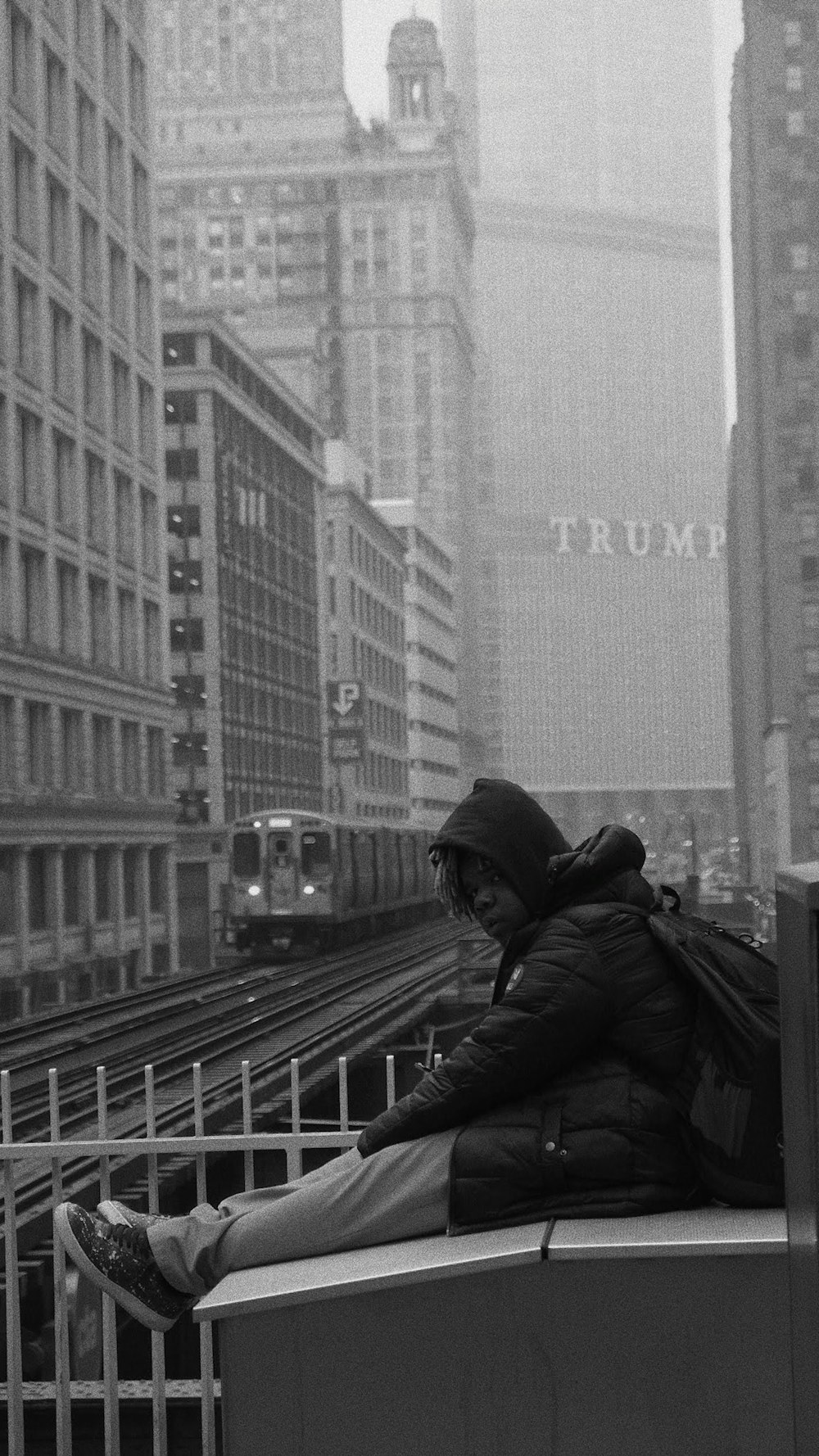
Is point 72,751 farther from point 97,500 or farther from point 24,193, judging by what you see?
point 24,193

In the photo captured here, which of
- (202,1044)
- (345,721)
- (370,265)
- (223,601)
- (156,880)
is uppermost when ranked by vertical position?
(370,265)

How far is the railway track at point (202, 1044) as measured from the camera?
1174 cm

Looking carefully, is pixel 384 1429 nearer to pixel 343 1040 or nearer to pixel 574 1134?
pixel 574 1134

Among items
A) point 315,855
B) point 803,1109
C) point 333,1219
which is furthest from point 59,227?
point 803,1109

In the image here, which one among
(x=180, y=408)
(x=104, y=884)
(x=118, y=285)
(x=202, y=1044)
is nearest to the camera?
(x=202, y=1044)

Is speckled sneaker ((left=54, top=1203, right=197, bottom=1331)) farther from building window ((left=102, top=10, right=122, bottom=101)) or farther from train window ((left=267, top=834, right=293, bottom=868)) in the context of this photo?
building window ((left=102, top=10, right=122, bottom=101))

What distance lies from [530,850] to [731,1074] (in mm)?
532

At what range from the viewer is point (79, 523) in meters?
37.5

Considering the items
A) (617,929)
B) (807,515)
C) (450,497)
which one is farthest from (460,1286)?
(450,497)

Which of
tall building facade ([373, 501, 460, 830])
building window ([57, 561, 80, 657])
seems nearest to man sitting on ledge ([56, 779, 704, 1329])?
building window ([57, 561, 80, 657])

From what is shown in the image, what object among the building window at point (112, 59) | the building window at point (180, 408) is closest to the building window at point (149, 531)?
the building window at point (112, 59)

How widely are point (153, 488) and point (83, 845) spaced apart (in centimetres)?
1295

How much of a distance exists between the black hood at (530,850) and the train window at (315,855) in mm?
27781

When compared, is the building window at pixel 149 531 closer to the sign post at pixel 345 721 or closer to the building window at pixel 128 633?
the building window at pixel 128 633
